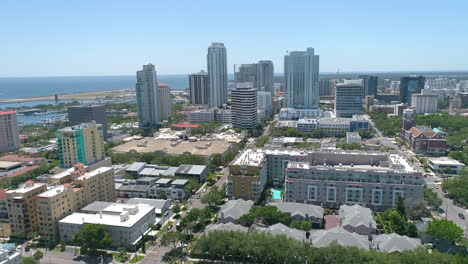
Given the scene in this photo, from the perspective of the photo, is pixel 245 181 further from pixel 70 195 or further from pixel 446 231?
pixel 446 231

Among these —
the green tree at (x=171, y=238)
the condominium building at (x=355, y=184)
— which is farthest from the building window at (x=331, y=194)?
the green tree at (x=171, y=238)

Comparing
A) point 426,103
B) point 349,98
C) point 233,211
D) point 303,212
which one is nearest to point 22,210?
point 233,211

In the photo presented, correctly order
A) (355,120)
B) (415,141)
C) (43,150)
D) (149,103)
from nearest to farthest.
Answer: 1. (415,141)
2. (43,150)
3. (355,120)
4. (149,103)

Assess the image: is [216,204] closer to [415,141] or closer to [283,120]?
[415,141]

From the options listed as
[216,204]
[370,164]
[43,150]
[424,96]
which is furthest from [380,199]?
[424,96]

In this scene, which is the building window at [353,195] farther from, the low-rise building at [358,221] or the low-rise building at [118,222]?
the low-rise building at [118,222]

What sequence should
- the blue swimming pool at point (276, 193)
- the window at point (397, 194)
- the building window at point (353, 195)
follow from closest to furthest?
the window at point (397, 194) → the building window at point (353, 195) → the blue swimming pool at point (276, 193)

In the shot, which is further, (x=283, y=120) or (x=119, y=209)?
(x=283, y=120)

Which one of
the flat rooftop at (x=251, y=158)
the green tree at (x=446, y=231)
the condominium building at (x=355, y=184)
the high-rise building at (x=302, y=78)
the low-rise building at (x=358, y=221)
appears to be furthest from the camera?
the high-rise building at (x=302, y=78)
